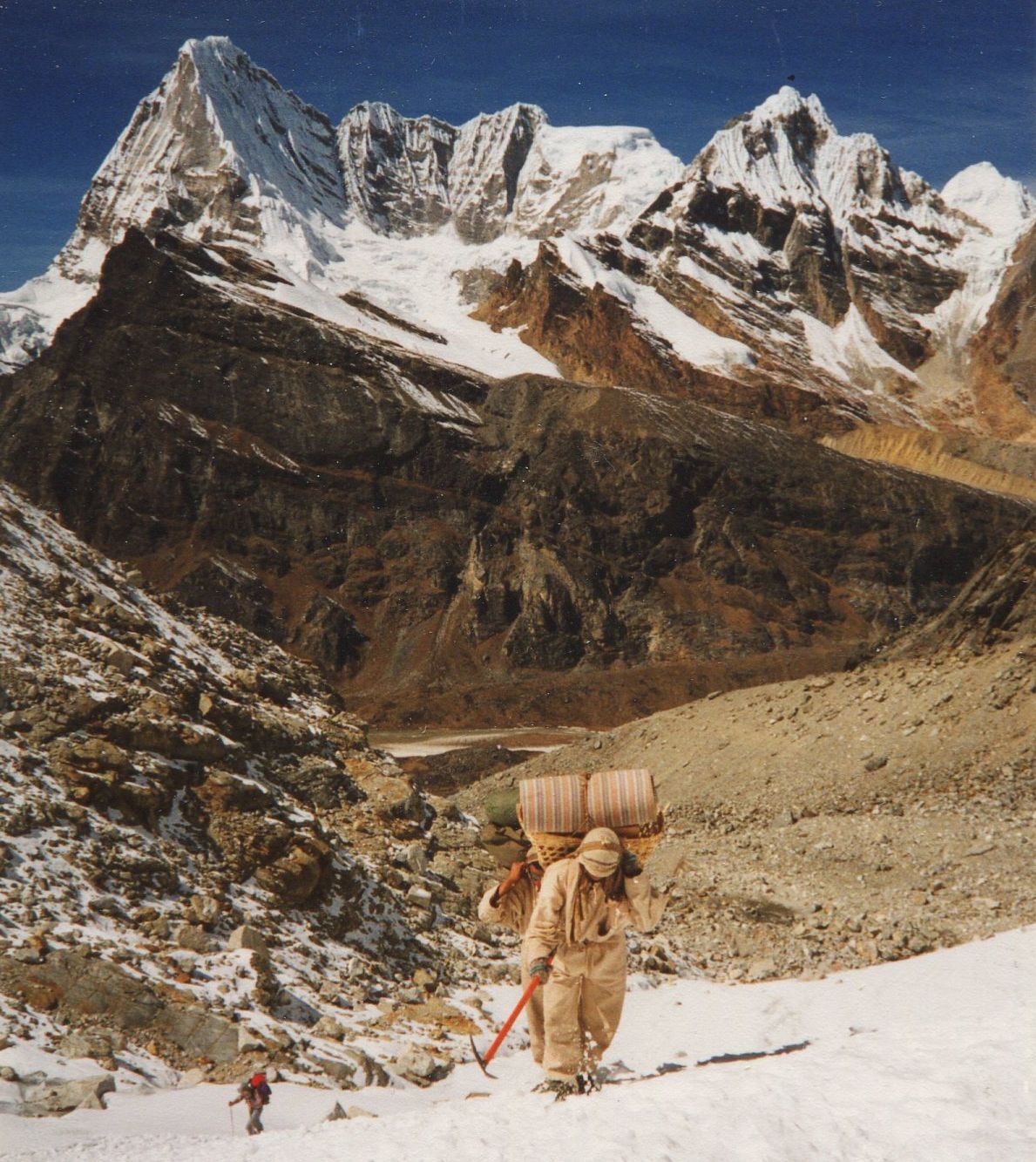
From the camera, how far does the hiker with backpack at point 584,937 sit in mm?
6332

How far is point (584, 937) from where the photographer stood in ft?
20.8

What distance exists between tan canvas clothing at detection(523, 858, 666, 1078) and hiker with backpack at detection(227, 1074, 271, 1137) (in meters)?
1.85

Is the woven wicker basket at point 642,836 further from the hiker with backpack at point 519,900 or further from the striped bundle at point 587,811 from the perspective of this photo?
the hiker with backpack at point 519,900

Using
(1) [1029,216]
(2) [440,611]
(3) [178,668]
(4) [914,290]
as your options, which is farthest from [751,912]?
(1) [1029,216]

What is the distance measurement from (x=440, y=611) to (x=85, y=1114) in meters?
76.2

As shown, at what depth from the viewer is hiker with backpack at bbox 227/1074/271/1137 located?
6.75m

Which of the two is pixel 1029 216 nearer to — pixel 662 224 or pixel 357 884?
pixel 662 224

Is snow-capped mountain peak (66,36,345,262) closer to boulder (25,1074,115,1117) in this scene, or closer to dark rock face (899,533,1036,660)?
dark rock face (899,533,1036,660)

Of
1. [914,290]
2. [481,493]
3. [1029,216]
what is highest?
[1029,216]

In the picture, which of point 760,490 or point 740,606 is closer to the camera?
point 740,606

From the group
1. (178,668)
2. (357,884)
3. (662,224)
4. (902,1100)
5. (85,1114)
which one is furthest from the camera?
(662,224)

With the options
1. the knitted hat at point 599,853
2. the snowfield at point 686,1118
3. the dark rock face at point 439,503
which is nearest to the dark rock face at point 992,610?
the snowfield at point 686,1118

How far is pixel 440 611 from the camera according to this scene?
82562 millimetres

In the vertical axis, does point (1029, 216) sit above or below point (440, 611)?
above
